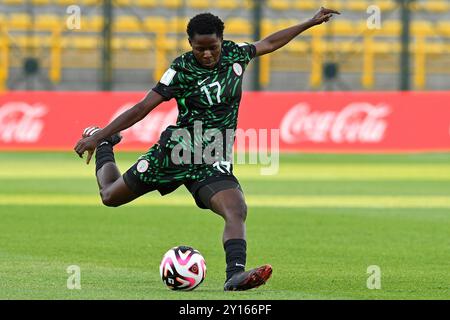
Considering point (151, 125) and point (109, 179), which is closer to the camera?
point (109, 179)

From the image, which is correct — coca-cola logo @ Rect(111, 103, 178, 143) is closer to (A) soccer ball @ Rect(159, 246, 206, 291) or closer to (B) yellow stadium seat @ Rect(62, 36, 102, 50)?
(B) yellow stadium seat @ Rect(62, 36, 102, 50)

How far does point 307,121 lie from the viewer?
31.7m

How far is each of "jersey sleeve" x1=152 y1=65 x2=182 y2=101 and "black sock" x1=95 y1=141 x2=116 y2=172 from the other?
1.58 metres

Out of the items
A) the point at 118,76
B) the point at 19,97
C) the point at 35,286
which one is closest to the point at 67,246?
the point at 35,286

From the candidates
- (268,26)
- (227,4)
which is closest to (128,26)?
(227,4)

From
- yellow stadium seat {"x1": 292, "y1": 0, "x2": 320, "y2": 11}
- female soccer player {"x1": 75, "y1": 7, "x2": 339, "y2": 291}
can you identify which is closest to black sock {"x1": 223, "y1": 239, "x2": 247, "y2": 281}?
female soccer player {"x1": 75, "y1": 7, "x2": 339, "y2": 291}

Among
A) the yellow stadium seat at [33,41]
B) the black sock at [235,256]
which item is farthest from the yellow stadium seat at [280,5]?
the black sock at [235,256]

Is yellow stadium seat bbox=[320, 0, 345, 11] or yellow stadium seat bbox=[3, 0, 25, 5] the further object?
yellow stadium seat bbox=[320, 0, 345, 11]

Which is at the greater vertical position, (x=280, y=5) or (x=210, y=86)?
(x=280, y=5)

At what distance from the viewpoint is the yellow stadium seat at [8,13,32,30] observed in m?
38.6

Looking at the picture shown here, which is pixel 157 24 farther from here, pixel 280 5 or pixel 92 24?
pixel 280 5

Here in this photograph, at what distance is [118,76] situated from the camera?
38062 mm

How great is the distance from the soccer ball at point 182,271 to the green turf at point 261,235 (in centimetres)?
9

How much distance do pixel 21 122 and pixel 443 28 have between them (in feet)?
52.1
